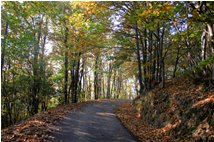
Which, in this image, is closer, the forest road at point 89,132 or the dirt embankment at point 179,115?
the dirt embankment at point 179,115

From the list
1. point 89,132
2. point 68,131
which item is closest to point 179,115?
point 89,132

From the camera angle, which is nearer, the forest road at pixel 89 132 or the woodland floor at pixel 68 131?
the woodland floor at pixel 68 131

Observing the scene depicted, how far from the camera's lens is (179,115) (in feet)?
34.9

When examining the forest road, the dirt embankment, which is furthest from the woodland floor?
the dirt embankment

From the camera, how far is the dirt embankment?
8.65 m

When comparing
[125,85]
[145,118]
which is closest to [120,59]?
[145,118]

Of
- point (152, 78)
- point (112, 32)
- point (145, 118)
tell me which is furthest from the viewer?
point (112, 32)

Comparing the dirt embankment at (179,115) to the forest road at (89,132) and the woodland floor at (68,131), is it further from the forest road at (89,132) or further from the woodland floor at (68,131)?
the woodland floor at (68,131)

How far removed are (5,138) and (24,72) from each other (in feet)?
46.9

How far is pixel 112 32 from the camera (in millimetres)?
18891

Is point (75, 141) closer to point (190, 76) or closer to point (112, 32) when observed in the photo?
point (190, 76)

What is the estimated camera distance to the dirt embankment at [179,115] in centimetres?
865

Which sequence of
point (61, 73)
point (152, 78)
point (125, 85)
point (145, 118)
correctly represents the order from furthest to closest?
point (125, 85) → point (61, 73) → point (152, 78) → point (145, 118)

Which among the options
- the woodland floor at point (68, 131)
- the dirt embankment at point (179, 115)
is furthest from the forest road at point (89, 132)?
the dirt embankment at point (179, 115)
